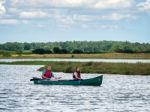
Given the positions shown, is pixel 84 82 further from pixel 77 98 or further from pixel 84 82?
pixel 77 98

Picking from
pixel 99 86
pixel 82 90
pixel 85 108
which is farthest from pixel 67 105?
pixel 99 86

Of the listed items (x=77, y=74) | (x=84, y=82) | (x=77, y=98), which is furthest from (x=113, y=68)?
(x=77, y=98)

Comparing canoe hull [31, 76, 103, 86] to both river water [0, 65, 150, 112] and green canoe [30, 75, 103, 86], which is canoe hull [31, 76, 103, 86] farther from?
river water [0, 65, 150, 112]

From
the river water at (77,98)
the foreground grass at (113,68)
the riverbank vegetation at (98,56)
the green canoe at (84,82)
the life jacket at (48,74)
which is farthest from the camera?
the riverbank vegetation at (98,56)

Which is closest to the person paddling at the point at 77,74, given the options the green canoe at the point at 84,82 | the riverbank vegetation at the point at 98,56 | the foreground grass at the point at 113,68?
the green canoe at the point at 84,82

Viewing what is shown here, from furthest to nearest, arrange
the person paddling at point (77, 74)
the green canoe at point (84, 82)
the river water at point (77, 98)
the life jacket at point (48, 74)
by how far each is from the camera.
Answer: the life jacket at point (48, 74), the green canoe at point (84, 82), the person paddling at point (77, 74), the river water at point (77, 98)

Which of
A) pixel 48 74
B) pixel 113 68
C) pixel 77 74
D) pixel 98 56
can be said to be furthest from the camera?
pixel 98 56

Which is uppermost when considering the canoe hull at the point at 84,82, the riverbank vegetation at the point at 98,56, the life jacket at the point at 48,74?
the life jacket at the point at 48,74

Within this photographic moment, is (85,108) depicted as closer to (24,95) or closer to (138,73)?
(24,95)

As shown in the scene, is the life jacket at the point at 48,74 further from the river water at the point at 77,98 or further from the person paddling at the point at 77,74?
the person paddling at the point at 77,74

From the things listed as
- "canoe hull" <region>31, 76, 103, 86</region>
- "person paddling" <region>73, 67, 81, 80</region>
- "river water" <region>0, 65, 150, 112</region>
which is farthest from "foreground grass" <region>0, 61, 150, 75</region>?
"person paddling" <region>73, 67, 81, 80</region>

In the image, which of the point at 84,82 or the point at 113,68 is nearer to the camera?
the point at 84,82

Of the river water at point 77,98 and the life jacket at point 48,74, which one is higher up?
the life jacket at point 48,74

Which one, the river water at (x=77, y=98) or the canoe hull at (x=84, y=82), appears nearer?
the river water at (x=77, y=98)
